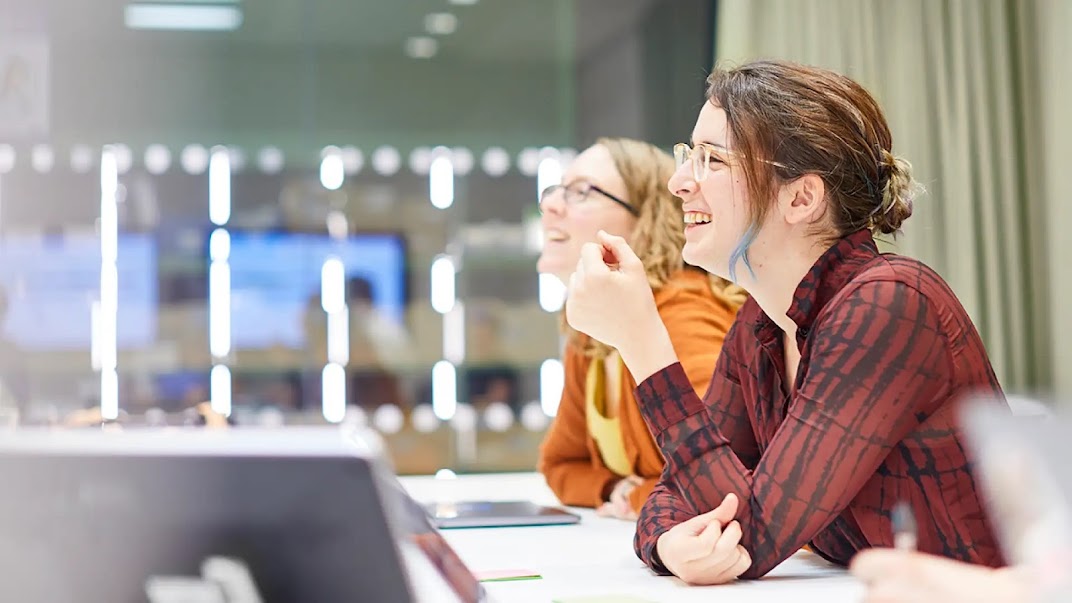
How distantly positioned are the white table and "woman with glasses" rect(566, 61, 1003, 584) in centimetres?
3

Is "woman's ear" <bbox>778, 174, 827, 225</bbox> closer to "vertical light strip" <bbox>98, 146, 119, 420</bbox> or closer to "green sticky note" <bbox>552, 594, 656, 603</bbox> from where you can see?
"green sticky note" <bbox>552, 594, 656, 603</bbox>

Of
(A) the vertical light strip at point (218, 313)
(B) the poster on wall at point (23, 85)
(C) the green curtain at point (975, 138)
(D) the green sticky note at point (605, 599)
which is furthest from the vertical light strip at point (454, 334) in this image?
(D) the green sticky note at point (605, 599)

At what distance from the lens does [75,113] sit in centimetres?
366

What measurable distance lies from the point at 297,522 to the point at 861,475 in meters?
0.63

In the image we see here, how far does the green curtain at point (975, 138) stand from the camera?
3.38 m

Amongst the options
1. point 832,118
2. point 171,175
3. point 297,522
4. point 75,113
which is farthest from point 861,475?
point 75,113

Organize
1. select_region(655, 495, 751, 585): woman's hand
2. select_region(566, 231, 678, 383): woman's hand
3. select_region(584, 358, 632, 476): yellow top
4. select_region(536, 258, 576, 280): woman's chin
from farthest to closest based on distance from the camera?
1. select_region(536, 258, 576, 280): woman's chin
2. select_region(584, 358, 632, 476): yellow top
3. select_region(566, 231, 678, 383): woman's hand
4. select_region(655, 495, 751, 585): woman's hand

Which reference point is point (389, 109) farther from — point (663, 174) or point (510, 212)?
point (663, 174)

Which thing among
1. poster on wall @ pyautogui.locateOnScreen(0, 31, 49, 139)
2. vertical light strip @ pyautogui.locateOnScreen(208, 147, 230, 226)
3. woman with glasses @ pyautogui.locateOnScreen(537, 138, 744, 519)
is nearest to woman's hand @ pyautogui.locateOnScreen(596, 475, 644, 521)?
woman with glasses @ pyautogui.locateOnScreen(537, 138, 744, 519)

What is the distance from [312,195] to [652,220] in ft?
6.49

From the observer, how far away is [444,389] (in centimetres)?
371

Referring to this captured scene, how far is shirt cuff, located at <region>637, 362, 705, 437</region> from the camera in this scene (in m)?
1.14

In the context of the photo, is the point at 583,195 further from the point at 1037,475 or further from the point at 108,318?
the point at 108,318

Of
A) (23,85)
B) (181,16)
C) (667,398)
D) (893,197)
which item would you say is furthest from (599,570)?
(23,85)
